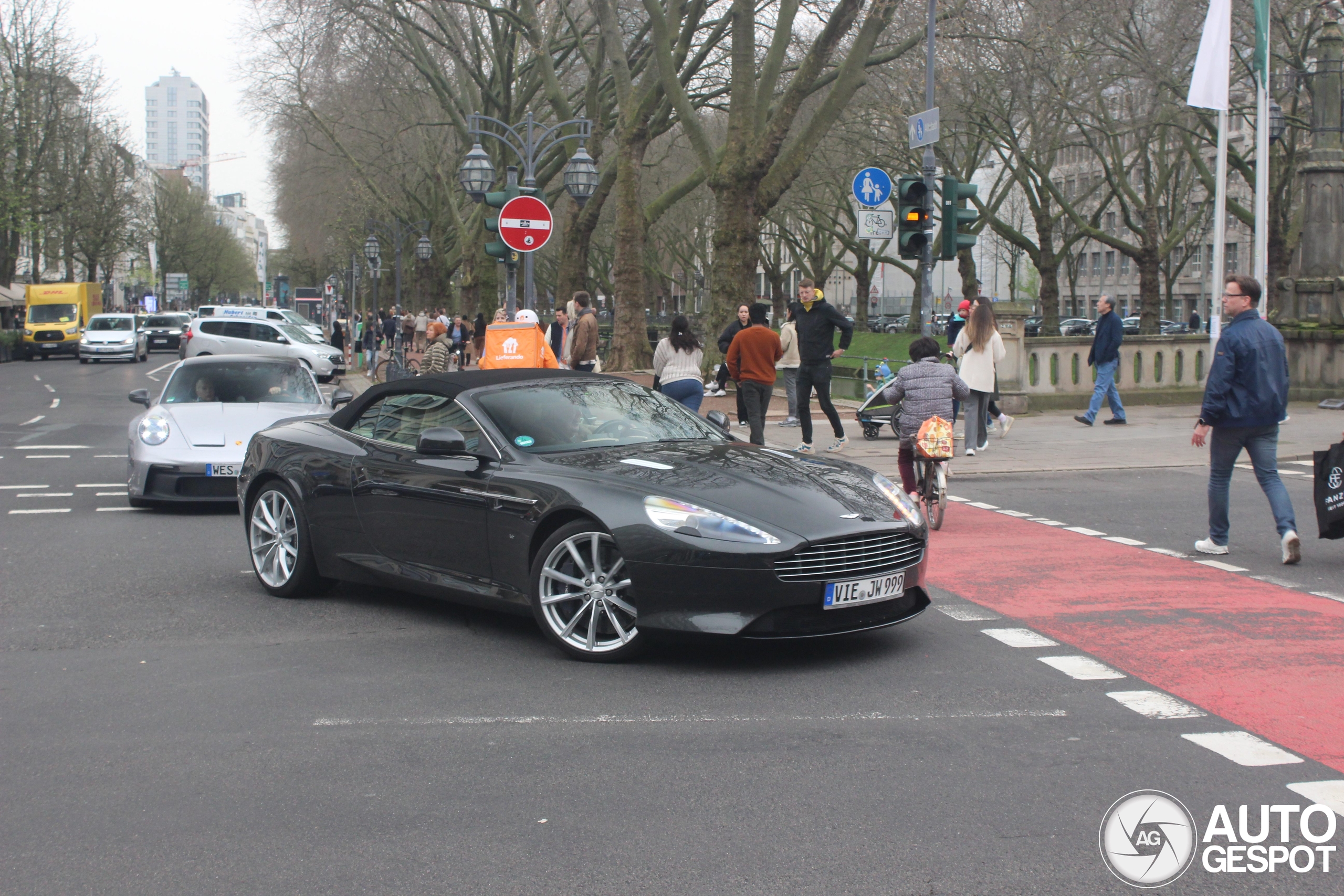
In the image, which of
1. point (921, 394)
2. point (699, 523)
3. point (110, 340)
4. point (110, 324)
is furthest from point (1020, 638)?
point (110, 324)

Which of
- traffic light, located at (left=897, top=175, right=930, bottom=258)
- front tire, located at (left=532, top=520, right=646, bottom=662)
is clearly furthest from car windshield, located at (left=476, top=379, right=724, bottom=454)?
traffic light, located at (left=897, top=175, right=930, bottom=258)

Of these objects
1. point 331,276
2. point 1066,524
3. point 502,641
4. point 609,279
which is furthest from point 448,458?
point 331,276

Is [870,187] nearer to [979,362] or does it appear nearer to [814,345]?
[814,345]

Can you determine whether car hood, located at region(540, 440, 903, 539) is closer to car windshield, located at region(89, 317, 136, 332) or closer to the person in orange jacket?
the person in orange jacket

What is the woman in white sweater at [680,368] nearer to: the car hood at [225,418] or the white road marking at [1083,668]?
the car hood at [225,418]

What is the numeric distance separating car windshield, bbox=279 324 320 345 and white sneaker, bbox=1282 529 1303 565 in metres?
35.1

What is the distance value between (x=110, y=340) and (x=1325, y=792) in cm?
5382

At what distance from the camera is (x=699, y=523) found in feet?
19.9

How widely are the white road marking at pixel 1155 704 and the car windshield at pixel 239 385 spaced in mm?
9484

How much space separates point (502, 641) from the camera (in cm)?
691

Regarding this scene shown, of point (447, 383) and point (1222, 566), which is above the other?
point (447, 383)

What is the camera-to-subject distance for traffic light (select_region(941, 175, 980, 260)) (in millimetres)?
15875

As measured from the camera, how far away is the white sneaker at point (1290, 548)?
918 cm

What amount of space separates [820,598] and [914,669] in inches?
23.0
